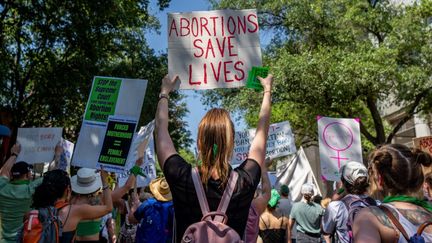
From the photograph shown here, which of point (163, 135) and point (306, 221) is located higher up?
point (163, 135)

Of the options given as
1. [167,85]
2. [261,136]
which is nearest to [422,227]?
[261,136]

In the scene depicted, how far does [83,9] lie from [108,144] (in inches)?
393

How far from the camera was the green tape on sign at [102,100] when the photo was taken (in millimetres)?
5719

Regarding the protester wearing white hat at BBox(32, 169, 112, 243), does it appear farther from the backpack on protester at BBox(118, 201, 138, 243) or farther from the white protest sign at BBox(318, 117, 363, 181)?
the white protest sign at BBox(318, 117, 363, 181)

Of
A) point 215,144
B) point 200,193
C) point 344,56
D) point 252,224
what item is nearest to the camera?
point 200,193

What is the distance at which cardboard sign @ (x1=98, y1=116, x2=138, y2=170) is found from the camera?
523 cm

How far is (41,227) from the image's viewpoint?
3486 mm

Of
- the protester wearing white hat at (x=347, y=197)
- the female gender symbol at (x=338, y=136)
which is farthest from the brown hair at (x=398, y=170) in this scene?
the female gender symbol at (x=338, y=136)

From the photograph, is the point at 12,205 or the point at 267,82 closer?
the point at 267,82

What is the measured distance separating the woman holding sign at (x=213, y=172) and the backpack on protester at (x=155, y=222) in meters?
3.04

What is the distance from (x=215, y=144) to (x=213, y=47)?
72.0 inches

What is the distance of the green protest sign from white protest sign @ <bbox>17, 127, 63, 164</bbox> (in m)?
4.14

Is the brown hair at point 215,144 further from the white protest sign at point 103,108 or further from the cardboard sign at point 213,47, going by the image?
the white protest sign at point 103,108

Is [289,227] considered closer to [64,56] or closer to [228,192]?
[228,192]
